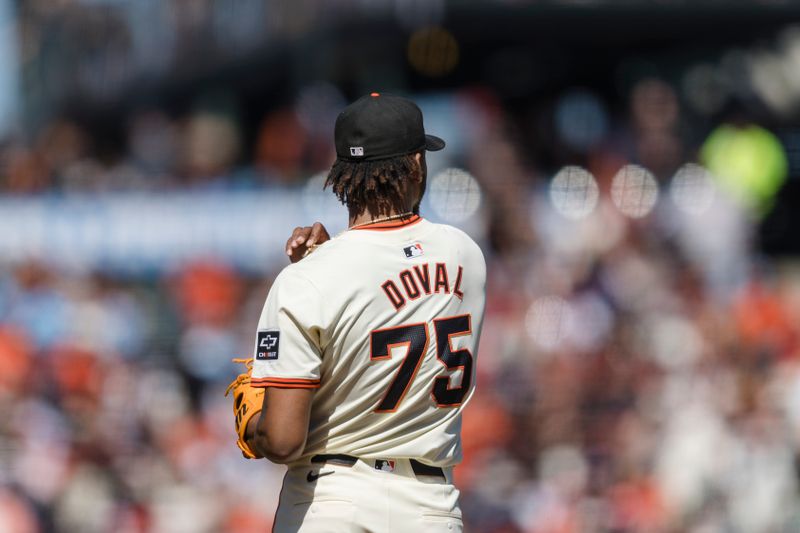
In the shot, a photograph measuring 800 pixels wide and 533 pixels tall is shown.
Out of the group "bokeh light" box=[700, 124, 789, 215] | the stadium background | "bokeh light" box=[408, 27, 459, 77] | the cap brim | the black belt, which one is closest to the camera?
the black belt

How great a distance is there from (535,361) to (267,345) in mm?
4270

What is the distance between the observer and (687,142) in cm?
753

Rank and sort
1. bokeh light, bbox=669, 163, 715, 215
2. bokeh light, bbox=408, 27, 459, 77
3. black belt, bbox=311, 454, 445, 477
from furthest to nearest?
bokeh light, bbox=408, 27, 459, 77
bokeh light, bbox=669, 163, 715, 215
black belt, bbox=311, 454, 445, 477

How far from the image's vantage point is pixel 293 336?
2.23 metres

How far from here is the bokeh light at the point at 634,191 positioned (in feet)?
23.0

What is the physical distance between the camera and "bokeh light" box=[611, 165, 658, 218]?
7.00m

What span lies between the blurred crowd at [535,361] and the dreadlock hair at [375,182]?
3.49 m

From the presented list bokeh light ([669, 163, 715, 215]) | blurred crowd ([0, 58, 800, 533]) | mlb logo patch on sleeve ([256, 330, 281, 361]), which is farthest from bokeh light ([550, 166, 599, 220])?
mlb logo patch on sleeve ([256, 330, 281, 361])

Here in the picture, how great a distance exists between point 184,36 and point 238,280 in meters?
2.54

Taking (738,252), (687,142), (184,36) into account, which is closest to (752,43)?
(687,142)

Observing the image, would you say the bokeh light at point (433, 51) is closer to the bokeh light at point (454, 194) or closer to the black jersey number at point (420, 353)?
the bokeh light at point (454, 194)

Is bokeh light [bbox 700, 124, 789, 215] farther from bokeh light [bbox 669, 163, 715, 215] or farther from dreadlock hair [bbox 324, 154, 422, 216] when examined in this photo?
dreadlock hair [bbox 324, 154, 422, 216]

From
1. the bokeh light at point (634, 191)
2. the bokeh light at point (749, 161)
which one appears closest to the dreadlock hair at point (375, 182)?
the bokeh light at point (634, 191)

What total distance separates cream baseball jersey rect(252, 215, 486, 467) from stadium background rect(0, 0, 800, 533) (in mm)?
3349
